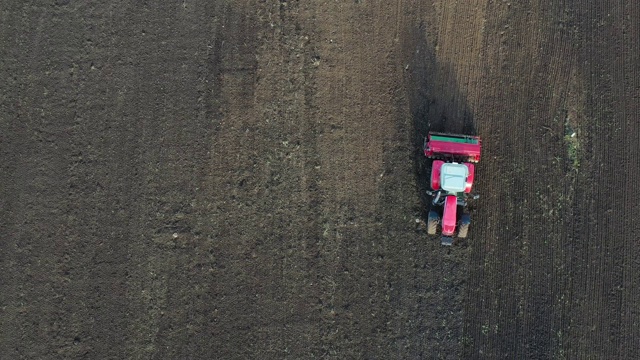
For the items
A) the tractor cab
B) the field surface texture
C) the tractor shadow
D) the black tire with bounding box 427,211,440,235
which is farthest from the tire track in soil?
the tractor cab

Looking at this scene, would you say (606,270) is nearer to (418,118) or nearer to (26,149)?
(418,118)

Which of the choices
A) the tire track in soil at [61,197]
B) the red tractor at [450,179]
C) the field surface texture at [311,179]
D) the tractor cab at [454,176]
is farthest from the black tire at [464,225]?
the tire track in soil at [61,197]

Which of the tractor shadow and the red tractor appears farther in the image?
the tractor shadow

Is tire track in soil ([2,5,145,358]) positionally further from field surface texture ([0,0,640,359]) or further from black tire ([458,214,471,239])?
black tire ([458,214,471,239])

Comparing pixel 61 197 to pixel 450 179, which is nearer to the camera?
pixel 450 179

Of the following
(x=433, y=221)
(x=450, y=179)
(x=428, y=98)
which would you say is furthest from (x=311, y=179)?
(x=428, y=98)

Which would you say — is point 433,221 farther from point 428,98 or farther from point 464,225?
point 428,98
